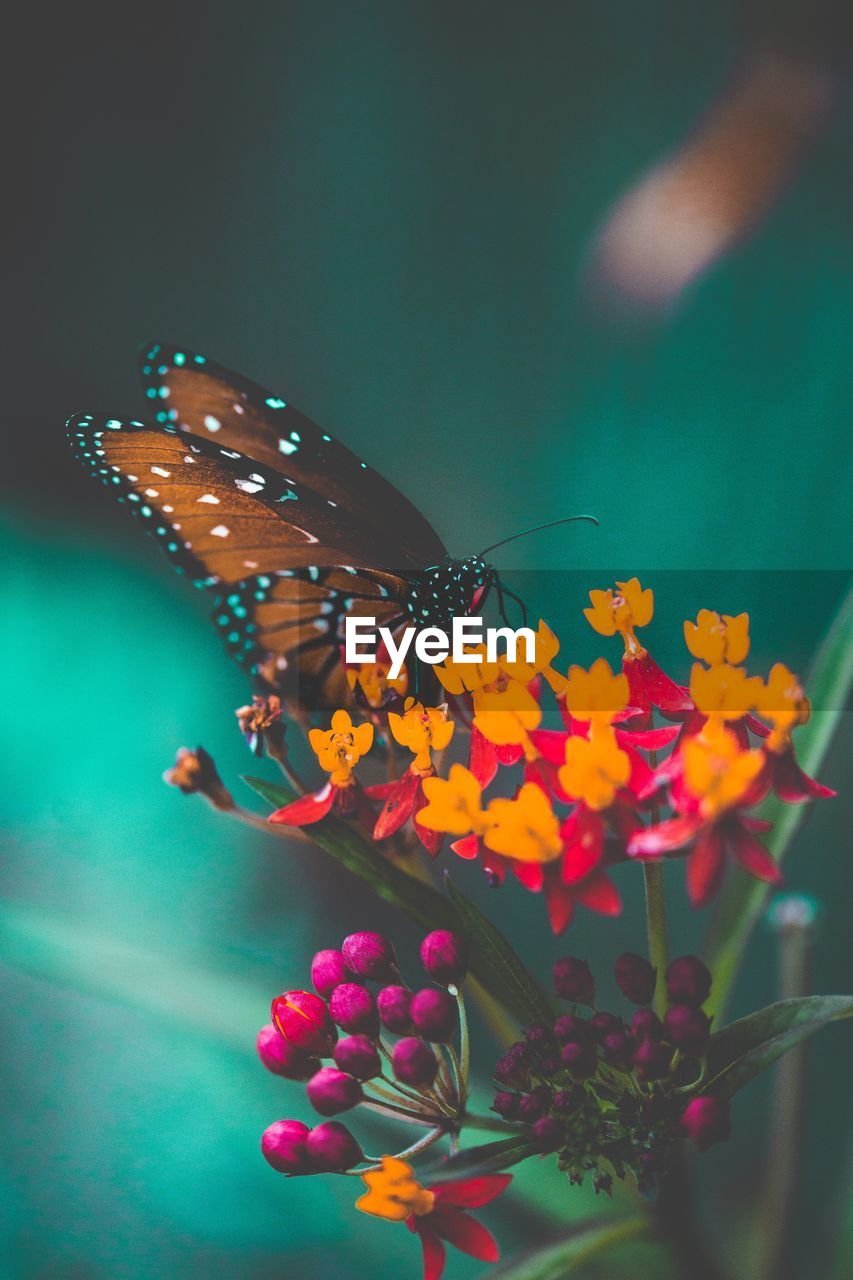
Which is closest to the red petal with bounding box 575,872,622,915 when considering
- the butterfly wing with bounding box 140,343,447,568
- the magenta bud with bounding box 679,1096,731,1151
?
the magenta bud with bounding box 679,1096,731,1151

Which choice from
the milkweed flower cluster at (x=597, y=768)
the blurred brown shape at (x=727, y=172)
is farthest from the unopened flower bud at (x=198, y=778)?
the blurred brown shape at (x=727, y=172)

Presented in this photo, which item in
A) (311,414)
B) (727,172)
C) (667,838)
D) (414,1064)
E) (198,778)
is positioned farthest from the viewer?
(311,414)

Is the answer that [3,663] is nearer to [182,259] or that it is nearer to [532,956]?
[182,259]

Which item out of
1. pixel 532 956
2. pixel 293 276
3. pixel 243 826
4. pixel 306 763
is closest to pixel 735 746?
pixel 532 956

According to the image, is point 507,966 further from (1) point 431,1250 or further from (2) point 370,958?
(1) point 431,1250

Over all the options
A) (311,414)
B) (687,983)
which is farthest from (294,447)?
(687,983)

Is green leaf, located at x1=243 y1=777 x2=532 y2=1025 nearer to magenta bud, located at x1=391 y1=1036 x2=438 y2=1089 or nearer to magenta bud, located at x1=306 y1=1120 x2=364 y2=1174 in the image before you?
magenta bud, located at x1=391 y1=1036 x2=438 y2=1089
